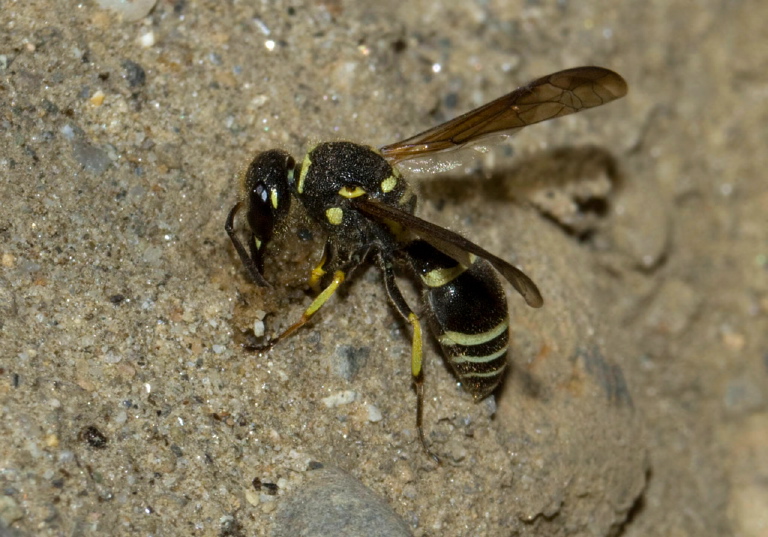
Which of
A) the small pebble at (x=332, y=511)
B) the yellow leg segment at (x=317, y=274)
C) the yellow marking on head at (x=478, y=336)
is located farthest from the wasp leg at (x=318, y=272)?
the small pebble at (x=332, y=511)

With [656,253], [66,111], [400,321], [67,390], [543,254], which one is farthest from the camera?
[656,253]

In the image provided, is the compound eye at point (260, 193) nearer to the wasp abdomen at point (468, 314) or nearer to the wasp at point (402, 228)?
the wasp at point (402, 228)

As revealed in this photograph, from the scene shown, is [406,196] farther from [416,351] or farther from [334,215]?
[416,351]

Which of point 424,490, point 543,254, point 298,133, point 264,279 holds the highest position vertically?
point 298,133

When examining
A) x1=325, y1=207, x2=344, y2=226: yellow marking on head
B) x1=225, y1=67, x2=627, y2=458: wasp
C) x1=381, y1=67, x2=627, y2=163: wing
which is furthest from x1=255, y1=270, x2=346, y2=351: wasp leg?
x1=381, y1=67, x2=627, y2=163: wing

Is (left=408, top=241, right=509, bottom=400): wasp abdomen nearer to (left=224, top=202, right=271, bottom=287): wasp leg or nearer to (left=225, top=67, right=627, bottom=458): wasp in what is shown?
(left=225, top=67, right=627, bottom=458): wasp

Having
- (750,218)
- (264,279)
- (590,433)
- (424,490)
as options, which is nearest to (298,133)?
(264,279)

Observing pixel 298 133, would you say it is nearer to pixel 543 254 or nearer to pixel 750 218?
pixel 543 254
